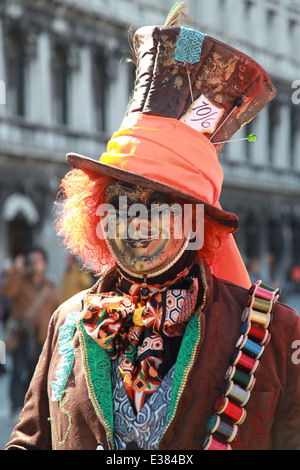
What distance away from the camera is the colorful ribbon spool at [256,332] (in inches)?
78.7

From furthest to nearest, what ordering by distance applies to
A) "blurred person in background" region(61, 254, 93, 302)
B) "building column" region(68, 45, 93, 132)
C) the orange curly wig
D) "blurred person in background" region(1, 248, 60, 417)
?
1. "building column" region(68, 45, 93, 132)
2. "blurred person in background" region(61, 254, 93, 302)
3. "blurred person in background" region(1, 248, 60, 417)
4. the orange curly wig

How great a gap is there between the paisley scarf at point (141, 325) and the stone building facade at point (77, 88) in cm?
1290

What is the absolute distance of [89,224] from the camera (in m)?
2.44

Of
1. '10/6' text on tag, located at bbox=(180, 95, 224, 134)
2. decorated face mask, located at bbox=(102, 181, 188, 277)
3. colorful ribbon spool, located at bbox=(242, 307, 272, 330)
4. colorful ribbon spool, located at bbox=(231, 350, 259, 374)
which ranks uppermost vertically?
'10/6' text on tag, located at bbox=(180, 95, 224, 134)

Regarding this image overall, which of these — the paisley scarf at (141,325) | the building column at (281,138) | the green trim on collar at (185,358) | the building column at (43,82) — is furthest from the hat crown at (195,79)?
the building column at (281,138)

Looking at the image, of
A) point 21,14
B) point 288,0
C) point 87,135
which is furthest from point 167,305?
point 288,0

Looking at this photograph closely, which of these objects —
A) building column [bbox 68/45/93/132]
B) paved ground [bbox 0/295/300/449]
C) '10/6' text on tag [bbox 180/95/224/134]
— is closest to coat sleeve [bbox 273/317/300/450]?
'10/6' text on tag [bbox 180/95/224/134]

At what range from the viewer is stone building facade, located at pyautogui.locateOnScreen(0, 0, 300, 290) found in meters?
16.2

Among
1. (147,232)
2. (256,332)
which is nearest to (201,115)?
(147,232)

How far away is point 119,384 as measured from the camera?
2109mm

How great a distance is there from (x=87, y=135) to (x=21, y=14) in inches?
138

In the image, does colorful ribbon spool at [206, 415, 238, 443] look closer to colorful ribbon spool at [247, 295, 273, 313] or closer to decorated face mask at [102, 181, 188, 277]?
colorful ribbon spool at [247, 295, 273, 313]

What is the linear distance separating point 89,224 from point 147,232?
0.39 m

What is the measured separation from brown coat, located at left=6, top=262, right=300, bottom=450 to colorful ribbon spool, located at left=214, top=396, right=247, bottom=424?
4 centimetres
